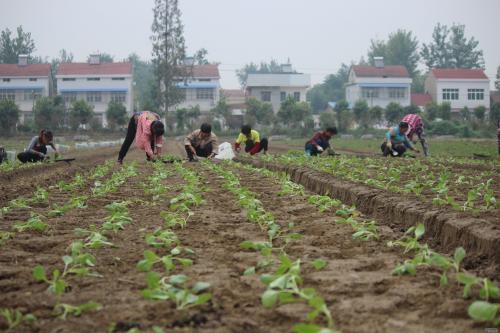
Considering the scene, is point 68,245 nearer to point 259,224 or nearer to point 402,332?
point 259,224

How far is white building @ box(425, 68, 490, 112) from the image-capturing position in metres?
70.3

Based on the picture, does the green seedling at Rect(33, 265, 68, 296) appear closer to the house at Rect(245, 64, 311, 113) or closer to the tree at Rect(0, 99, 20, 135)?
the tree at Rect(0, 99, 20, 135)

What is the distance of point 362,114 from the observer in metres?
51.8

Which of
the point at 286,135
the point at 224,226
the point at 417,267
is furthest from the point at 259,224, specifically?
the point at 286,135

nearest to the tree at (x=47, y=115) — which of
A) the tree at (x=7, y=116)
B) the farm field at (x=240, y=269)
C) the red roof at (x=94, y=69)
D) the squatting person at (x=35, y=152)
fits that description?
the tree at (x=7, y=116)

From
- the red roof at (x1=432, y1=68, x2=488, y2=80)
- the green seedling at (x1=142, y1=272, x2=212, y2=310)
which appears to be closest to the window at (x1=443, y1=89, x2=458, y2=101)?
the red roof at (x1=432, y1=68, x2=488, y2=80)

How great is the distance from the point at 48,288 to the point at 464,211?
3.55 meters

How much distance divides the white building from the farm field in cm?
6678

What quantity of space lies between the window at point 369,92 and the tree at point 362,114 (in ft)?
59.1

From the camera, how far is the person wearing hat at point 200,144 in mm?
15384

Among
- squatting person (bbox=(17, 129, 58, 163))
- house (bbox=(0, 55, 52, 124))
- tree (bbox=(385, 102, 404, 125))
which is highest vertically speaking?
house (bbox=(0, 55, 52, 124))

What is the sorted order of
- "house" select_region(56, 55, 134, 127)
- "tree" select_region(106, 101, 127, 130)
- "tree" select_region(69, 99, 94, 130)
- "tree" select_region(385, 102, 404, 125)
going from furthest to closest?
1. "house" select_region(56, 55, 134, 127)
2. "tree" select_region(106, 101, 127, 130)
3. "tree" select_region(69, 99, 94, 130)
4. "tree" select_region(385, 102, 404, 125)

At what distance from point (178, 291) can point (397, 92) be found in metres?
68.3

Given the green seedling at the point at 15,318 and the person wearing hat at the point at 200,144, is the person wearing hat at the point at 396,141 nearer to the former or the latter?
the person wearing hat at the point at 200,144
